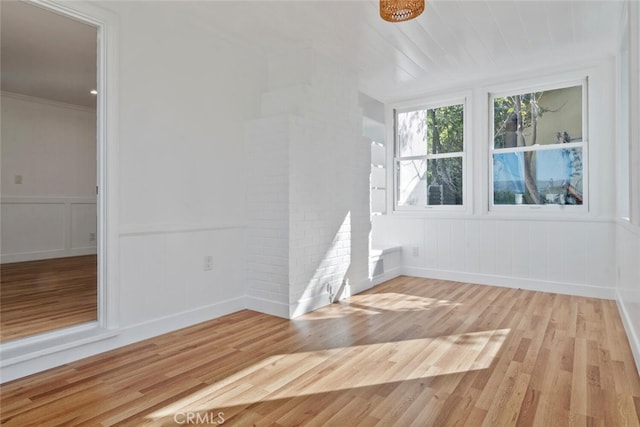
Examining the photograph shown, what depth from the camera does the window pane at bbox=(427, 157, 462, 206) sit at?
4637 mm

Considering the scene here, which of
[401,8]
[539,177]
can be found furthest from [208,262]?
[539,177]

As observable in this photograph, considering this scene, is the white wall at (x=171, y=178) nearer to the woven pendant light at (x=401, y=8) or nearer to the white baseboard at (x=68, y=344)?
the white baseboard at (x=68, y=344)

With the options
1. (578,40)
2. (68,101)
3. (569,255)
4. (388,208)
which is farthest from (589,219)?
(68,101)

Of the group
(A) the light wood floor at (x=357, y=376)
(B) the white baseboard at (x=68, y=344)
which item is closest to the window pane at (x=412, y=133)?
(A) the light wood floor at (x=357, y=376)

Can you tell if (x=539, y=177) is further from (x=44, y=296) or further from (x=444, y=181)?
(x=44, y=296)

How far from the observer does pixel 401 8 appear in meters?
2.12

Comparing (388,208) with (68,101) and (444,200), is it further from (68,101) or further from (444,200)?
(68,101)

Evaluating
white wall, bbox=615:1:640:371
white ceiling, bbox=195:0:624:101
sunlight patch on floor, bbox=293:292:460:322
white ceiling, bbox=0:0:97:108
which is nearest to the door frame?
white ceiling, bbox=195:0:624:101

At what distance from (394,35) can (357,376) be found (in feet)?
9.01

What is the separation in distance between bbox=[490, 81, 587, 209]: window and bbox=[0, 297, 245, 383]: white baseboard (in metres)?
3.80

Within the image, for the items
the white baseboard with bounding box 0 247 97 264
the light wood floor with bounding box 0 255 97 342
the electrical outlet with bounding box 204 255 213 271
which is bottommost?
the light wood floor with bounding box 0 255 97 342

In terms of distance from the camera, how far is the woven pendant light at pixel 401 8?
211cm

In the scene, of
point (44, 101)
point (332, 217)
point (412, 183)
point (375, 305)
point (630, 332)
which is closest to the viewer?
point (630, 332)

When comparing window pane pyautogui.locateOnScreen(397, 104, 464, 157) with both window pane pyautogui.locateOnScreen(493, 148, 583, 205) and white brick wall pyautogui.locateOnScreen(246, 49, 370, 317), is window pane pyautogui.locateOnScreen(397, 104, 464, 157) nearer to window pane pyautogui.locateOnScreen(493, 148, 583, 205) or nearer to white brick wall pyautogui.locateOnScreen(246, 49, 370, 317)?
window pane pyautogui.locateOnScreen(493, 148, 583, 205)
